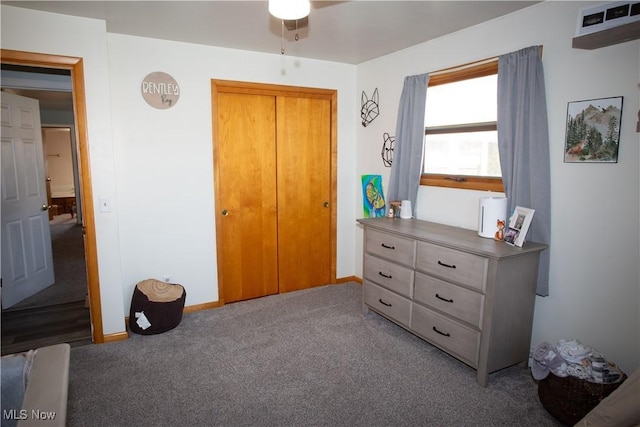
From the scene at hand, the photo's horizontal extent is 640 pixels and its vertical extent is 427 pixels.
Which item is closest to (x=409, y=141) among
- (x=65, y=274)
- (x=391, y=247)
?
(x=391, y=247)

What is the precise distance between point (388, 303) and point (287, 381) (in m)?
1.09

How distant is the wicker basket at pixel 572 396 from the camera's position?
199cm

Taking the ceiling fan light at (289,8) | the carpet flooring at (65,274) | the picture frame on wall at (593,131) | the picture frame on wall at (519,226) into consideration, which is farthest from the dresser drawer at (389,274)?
the carpet flooring at (65,274)

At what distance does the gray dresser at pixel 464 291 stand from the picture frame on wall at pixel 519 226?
0.19 feet

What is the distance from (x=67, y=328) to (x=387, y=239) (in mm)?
2853

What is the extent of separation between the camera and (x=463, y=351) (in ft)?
8.37

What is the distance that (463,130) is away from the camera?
312 cm

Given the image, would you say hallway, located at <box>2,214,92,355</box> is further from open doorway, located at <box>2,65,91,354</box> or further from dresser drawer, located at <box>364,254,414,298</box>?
dresser drawer, located at <box>364,254,414,298</box>

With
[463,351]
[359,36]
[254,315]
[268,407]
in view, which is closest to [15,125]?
[254,315]

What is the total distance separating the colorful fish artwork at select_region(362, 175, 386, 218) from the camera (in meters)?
3.89

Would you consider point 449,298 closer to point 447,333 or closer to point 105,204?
point 447,333

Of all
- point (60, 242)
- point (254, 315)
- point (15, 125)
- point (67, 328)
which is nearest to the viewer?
point (67, 328)

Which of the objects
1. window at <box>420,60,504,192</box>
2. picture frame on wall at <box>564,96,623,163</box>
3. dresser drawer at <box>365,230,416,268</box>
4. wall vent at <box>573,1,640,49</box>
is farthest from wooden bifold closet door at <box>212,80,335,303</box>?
wall vent at <box>573,1,640,49</box>

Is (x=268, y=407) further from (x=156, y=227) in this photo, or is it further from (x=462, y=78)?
(x=462, y=78)
